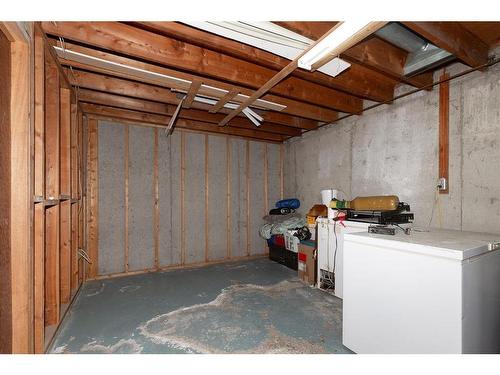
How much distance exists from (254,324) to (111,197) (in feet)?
9.23

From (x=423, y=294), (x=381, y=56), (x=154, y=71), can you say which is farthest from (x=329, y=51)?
(x=423, y=294)

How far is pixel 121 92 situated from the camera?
278 centimetres

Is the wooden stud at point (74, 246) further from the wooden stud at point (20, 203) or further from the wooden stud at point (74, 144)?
the wooden stud at point (20, 203)

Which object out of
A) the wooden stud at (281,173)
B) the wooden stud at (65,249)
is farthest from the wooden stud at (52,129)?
the wooden stud at (281,173)

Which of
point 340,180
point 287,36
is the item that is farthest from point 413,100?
point 287,36

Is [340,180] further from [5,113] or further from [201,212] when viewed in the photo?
[5,113]

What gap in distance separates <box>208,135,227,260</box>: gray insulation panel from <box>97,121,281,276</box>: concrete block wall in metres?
0.02

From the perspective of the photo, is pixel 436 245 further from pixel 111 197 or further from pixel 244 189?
pixel 111 197

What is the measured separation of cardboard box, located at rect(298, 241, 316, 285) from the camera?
3.29 metres

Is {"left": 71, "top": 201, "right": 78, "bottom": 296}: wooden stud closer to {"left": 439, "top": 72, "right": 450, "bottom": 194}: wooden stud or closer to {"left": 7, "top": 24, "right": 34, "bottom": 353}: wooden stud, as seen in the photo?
{"left": 7, "top": 24, "right": 34, "bottom": 353}: wooden stud

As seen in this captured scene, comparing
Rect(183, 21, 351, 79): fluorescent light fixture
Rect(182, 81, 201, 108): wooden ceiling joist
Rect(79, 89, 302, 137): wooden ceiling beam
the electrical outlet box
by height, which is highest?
Rect(183, 21, 351, 79): fluorescent light fixture

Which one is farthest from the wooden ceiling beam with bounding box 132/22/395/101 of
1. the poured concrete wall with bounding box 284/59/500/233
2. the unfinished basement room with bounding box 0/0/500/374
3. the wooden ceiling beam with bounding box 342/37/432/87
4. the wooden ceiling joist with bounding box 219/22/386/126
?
the poured concrete wall with bounding box 284/59/500/233

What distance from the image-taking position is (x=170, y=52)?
208cm
